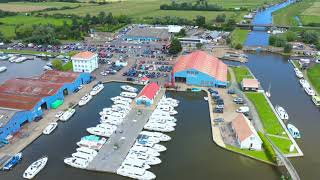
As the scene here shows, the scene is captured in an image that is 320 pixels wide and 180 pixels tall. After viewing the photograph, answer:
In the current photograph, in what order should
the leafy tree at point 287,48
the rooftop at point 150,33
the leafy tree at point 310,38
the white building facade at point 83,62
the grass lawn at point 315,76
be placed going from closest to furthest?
the grass lawn at point 315,76
the white building facade at point 83,62
the leafy tree at point 287,48
the leafy tree at point 310,38
the rooftop at point 150,33

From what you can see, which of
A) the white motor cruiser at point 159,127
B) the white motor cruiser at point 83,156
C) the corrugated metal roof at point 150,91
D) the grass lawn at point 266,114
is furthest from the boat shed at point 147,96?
Result: the grass lawn at point 266,114

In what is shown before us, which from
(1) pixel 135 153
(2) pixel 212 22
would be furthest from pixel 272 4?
(1) pixel 135 153

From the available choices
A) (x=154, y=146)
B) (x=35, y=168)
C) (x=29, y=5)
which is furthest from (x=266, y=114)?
(x=29, y=5)

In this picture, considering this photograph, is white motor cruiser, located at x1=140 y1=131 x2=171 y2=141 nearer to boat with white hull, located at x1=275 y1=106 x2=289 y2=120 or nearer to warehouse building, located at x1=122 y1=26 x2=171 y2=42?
boat with white hull, located at x1=275 y1=106 x2=289 y2=120

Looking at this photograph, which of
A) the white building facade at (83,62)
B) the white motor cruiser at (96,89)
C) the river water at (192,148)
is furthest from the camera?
the white building facade at (83,62)

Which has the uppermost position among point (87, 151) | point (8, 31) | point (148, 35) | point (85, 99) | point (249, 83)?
point (8, 31)

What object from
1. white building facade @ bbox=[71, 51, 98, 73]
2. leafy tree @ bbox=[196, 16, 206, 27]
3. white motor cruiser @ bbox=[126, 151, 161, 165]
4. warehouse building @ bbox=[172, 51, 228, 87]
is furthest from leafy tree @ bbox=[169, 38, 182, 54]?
white motor cruiser @ bbox=[126, 151, 161, 165]

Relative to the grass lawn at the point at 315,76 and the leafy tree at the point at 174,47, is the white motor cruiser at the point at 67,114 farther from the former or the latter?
the grass lawn at the point at 315,76

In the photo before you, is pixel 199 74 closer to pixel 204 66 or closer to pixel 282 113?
pixel 204 66
